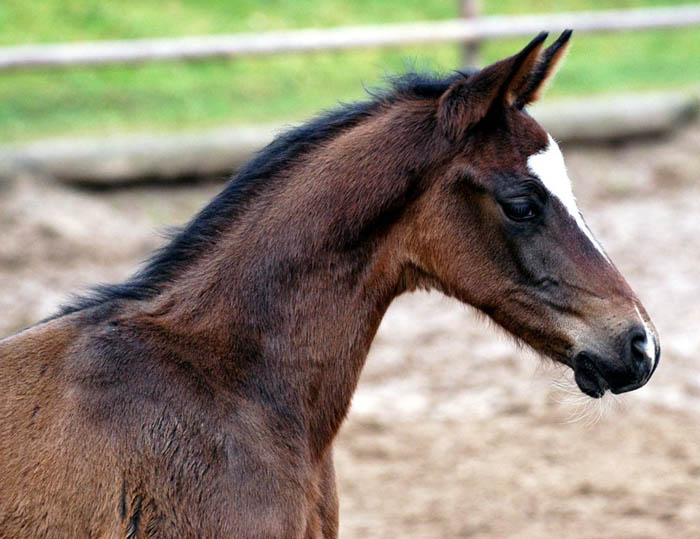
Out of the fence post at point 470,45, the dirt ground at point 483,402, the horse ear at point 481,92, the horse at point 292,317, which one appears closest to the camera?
the horse at point 292,317

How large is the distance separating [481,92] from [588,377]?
32.8 inches

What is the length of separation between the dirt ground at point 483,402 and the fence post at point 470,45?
201 cm

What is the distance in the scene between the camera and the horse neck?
274 centimetres

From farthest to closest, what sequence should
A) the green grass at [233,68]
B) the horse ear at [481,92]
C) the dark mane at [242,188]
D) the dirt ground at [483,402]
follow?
1. the green grass at [233,68]
2. the dirt ground at [483,402]
3. the dark mane at [242,188]
4. the horse ear at [481,92]

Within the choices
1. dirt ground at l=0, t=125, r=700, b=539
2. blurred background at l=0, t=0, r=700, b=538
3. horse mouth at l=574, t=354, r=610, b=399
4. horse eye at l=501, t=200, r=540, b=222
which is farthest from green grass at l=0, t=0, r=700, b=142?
horse mouth at l=574, t=354, r=610, b=399

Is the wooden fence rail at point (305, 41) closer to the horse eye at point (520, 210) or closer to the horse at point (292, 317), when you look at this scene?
the horse at point (292, 317)

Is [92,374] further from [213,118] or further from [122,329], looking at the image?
[213,118]

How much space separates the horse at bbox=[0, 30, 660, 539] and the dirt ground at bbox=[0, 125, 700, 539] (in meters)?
0.46

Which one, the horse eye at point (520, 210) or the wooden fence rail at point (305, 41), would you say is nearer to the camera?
the horse eye at point (520, 210)

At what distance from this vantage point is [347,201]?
2.77 metres

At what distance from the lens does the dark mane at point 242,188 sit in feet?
9.26

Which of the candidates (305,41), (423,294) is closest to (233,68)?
(305,41)

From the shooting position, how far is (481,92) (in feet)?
8.82

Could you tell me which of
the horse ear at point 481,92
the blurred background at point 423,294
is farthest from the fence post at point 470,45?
the horse ear at point 481,92
